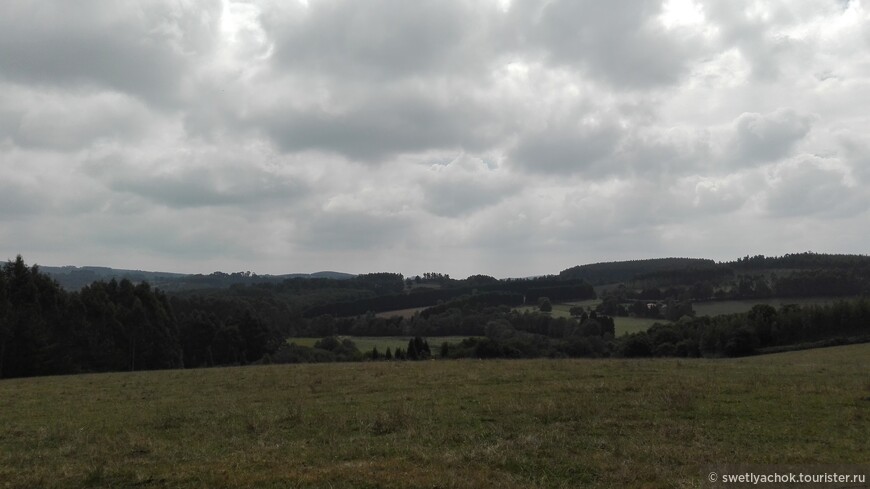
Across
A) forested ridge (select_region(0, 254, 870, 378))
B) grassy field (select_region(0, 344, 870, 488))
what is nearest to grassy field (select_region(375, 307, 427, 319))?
forested ridge (select_region(0, 254, 870, 378))

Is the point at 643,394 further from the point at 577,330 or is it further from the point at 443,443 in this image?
the point at 577,330

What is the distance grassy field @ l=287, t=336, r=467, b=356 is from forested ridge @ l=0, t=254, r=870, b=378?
121 inches

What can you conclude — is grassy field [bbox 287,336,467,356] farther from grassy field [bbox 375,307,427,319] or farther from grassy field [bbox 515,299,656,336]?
grassy field [bbox 515,299,656,336]

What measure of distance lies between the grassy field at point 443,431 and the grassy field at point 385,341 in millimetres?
62682

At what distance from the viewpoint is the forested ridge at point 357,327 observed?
175ft

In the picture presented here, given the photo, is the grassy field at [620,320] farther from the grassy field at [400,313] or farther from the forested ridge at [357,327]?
the grassy field at [400,313]

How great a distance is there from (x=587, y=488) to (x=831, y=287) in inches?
5243

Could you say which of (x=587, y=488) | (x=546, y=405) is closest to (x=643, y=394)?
Result: (x=546, y=405)

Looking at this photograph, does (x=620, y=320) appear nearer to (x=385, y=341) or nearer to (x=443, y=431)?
(x=385, y=341)

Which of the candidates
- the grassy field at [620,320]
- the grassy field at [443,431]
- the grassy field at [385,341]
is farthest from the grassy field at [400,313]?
the grassy field at [443,431]

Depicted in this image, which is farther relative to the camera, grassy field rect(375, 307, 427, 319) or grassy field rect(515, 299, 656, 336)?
grassy field rect(375, 307, 427, 319)

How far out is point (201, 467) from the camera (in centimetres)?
1030

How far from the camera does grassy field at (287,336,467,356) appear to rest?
296 ft

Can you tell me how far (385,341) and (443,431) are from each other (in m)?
93.0
